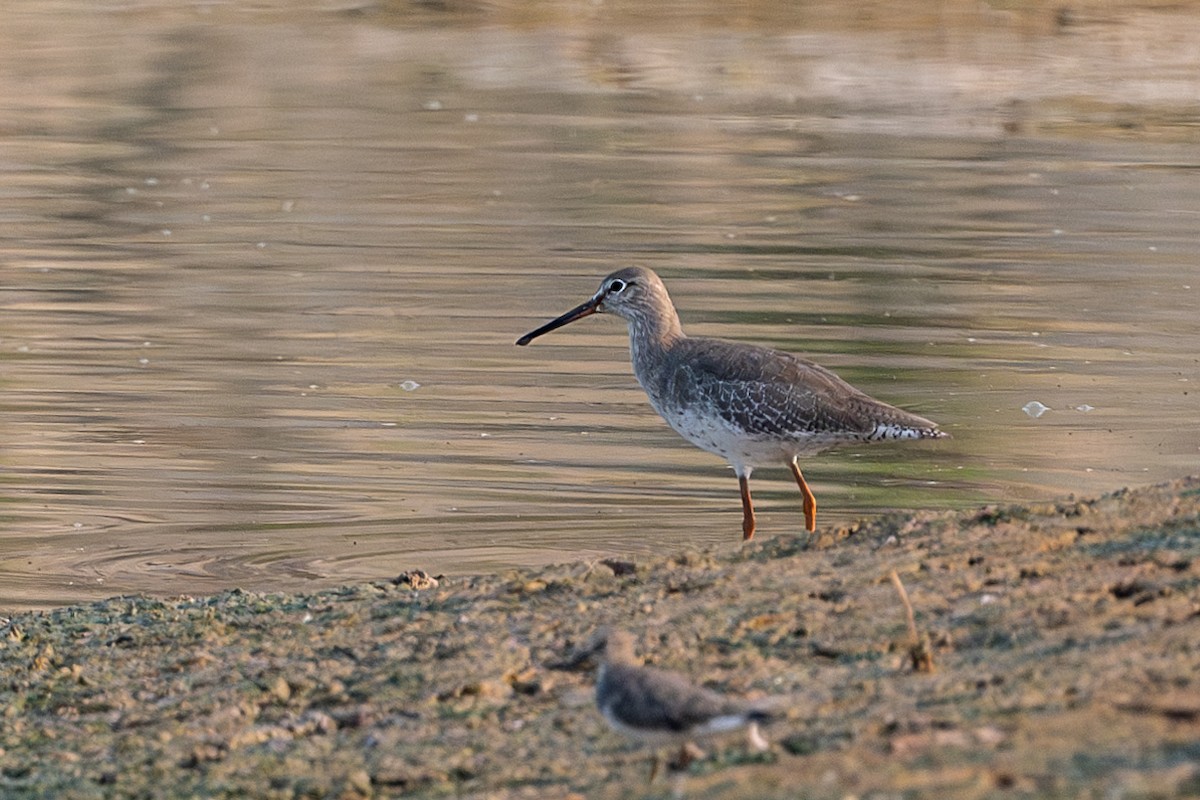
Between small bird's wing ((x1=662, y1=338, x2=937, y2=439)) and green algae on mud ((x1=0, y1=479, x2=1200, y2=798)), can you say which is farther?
small bird's wing ((x1=662, y1=338, x2=937, y2=439))

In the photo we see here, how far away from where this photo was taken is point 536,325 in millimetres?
14250

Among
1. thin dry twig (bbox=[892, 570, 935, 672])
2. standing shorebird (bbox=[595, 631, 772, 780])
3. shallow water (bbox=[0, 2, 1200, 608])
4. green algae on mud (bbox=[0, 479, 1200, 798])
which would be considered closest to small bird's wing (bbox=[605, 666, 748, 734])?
standing shorebird (bbox=[595, 631, 772, 780])

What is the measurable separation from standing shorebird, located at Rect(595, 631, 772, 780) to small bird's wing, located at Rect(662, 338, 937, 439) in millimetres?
3756

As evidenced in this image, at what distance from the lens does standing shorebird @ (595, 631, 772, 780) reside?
493 cm

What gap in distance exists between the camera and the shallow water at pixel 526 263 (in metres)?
10.2

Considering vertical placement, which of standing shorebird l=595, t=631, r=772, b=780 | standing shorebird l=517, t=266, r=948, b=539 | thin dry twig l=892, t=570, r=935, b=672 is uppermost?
standing shorebird l=595, t=631, r=772, b=780

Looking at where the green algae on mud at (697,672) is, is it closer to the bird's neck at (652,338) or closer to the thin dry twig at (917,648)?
the thin dry twig at (917,648)

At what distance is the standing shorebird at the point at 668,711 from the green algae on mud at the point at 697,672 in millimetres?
96

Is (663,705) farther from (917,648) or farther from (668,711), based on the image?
(917,648)

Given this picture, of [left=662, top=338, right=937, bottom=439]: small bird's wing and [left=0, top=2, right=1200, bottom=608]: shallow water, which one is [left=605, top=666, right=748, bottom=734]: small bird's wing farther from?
[left=0, top=2, right=1200, bottom=608]: shallow water

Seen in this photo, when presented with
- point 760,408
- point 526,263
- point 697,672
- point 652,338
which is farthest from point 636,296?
point 526,263

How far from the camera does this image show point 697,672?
20.0ft

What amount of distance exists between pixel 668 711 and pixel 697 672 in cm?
118

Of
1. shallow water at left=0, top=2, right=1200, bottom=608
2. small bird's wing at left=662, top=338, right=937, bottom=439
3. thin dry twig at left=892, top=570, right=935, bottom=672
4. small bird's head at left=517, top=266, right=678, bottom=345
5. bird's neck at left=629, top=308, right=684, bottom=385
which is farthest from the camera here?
shallow water at left=0, top=2, right=1200, bottom=608
